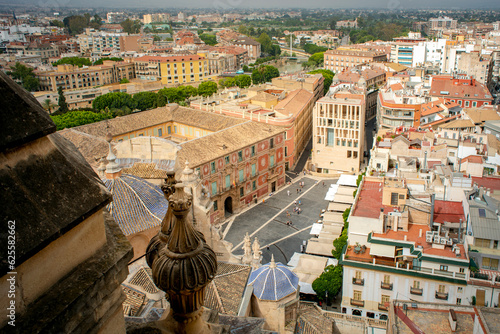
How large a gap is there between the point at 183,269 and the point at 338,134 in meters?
61.5

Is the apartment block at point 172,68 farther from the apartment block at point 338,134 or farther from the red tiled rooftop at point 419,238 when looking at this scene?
the red tiled rooftop at point 419,238

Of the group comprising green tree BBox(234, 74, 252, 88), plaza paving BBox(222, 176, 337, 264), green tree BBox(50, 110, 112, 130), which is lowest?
plaza paving BBox(222, 176, 337, 264)

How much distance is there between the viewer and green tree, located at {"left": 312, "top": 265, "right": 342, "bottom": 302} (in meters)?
32.3

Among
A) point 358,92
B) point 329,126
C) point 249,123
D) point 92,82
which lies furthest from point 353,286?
point 92,82

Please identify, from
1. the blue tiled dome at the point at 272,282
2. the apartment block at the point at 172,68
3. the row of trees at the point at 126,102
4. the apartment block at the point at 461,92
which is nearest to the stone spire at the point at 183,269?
→ the blue tiled dome at the point at 272,282

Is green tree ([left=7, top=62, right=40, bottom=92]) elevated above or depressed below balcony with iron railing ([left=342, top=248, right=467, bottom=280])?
above

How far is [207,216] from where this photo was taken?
2412cm

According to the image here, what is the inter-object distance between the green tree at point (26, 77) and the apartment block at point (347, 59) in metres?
80.7

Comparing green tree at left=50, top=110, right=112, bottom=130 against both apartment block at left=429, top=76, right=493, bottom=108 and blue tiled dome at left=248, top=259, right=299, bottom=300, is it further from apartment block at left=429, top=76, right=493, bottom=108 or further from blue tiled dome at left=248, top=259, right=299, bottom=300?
apartment block at left=429, top=76, right=493, bottom=108

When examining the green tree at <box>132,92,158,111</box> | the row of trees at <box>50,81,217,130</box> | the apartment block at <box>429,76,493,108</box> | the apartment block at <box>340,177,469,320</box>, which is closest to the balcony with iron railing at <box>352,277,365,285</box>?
the apartment block at <box>340,177,469,320</box>

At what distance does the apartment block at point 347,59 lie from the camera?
130m

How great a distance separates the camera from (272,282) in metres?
23.0

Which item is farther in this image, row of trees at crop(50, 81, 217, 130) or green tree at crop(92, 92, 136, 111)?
green tree at crop(92, 92, 136, 111)

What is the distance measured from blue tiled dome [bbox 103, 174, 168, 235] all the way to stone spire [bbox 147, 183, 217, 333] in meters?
13.7
